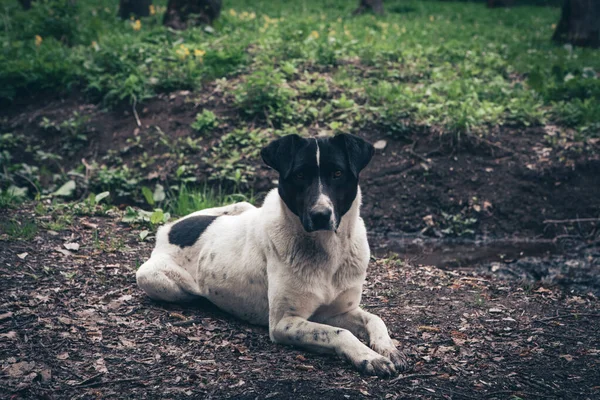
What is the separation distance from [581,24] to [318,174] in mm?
11767

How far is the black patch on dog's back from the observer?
16.9 ft

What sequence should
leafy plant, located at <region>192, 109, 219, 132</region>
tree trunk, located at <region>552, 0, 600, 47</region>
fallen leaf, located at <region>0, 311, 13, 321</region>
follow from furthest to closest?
tree trunk, located at <region>552, 0, 600, 47</region> → leafy plant, located at <region>192, 109, 219, 132</region> → fallen leaf, located at <region>0, 311, 13, 321</region>

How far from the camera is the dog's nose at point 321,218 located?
3.85 meters

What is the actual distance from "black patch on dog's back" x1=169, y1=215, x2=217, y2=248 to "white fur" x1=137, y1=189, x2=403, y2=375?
9.7 inches

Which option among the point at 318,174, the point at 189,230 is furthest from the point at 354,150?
the point at 189,230

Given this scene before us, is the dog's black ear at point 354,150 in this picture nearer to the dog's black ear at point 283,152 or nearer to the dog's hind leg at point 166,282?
the dog's black ear at point 283,152

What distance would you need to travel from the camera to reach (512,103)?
902cm

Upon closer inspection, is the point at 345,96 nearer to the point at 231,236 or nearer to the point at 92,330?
the point at 231,236

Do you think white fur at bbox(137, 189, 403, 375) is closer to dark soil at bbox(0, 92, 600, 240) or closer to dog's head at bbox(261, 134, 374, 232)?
dog's head at bbox(261, 134, 374, 232)

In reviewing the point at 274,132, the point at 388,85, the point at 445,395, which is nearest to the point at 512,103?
the point at 388,85

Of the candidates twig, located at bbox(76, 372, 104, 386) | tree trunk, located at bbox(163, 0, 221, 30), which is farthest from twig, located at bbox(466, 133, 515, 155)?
tree trunk, located at bbox(163, 0, 221, 30)

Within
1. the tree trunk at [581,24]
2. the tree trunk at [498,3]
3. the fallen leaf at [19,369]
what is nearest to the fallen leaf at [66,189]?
the fallen leaf at [19,369]

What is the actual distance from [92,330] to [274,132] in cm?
457

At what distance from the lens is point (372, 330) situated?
423 cm
